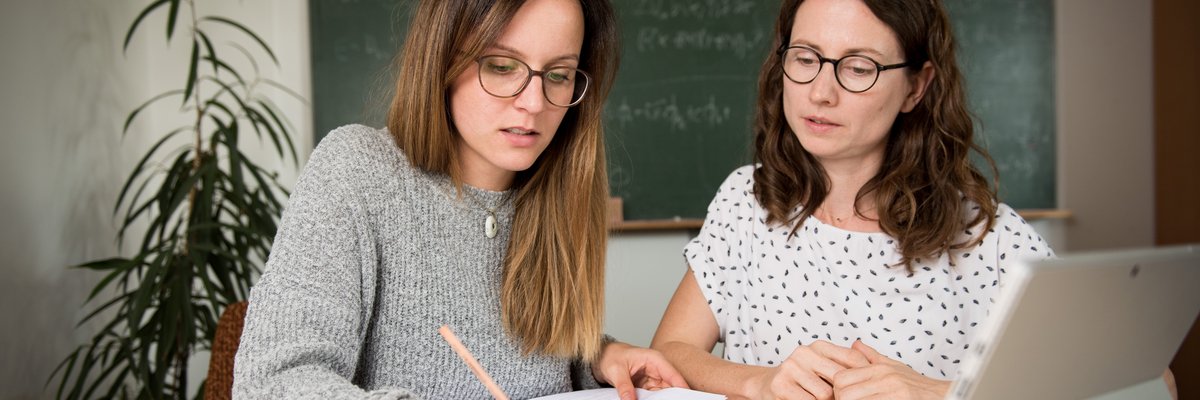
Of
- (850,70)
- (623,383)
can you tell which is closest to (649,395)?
(623,383)

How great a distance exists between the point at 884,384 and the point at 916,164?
1.75ft

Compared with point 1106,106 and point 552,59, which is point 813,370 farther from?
point 1106,106

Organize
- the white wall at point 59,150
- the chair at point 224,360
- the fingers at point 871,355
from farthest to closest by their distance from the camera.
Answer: the white wall at point 59,150, the chair at point 224,360, the fingers at point 871,355

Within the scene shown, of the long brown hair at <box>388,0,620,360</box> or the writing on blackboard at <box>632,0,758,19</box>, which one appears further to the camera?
the writing on blackboard at <box>632,0,758,19</box>

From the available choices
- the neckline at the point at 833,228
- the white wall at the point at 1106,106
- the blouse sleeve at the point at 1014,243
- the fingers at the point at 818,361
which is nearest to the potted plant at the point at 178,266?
the neckline at the point at 833,228

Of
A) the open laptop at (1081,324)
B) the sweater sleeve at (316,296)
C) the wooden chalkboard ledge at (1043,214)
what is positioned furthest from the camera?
the wooden chalkboard ledge at (1043,214)

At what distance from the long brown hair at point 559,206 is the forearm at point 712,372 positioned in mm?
154

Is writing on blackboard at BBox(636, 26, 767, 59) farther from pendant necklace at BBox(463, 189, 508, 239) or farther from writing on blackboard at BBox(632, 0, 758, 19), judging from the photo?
pendant necklace at BBox(463, 189, 508, 239)

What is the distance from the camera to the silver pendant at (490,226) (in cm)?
125

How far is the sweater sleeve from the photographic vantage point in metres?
0.90

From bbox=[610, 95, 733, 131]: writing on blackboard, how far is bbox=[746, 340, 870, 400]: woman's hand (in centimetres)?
234

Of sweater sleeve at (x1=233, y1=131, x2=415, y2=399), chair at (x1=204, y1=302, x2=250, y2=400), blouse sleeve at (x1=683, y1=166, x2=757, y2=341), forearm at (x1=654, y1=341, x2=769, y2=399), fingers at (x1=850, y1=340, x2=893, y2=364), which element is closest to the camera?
sweater sleeve at (x1=233, y1=131, x2=415, y2=399)

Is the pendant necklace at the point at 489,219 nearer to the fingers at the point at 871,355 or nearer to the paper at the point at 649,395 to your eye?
the paper at the point at 649,395

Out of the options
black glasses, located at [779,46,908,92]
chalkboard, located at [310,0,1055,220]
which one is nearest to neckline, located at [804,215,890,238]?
black glasses, located at [779,46,908,92]
